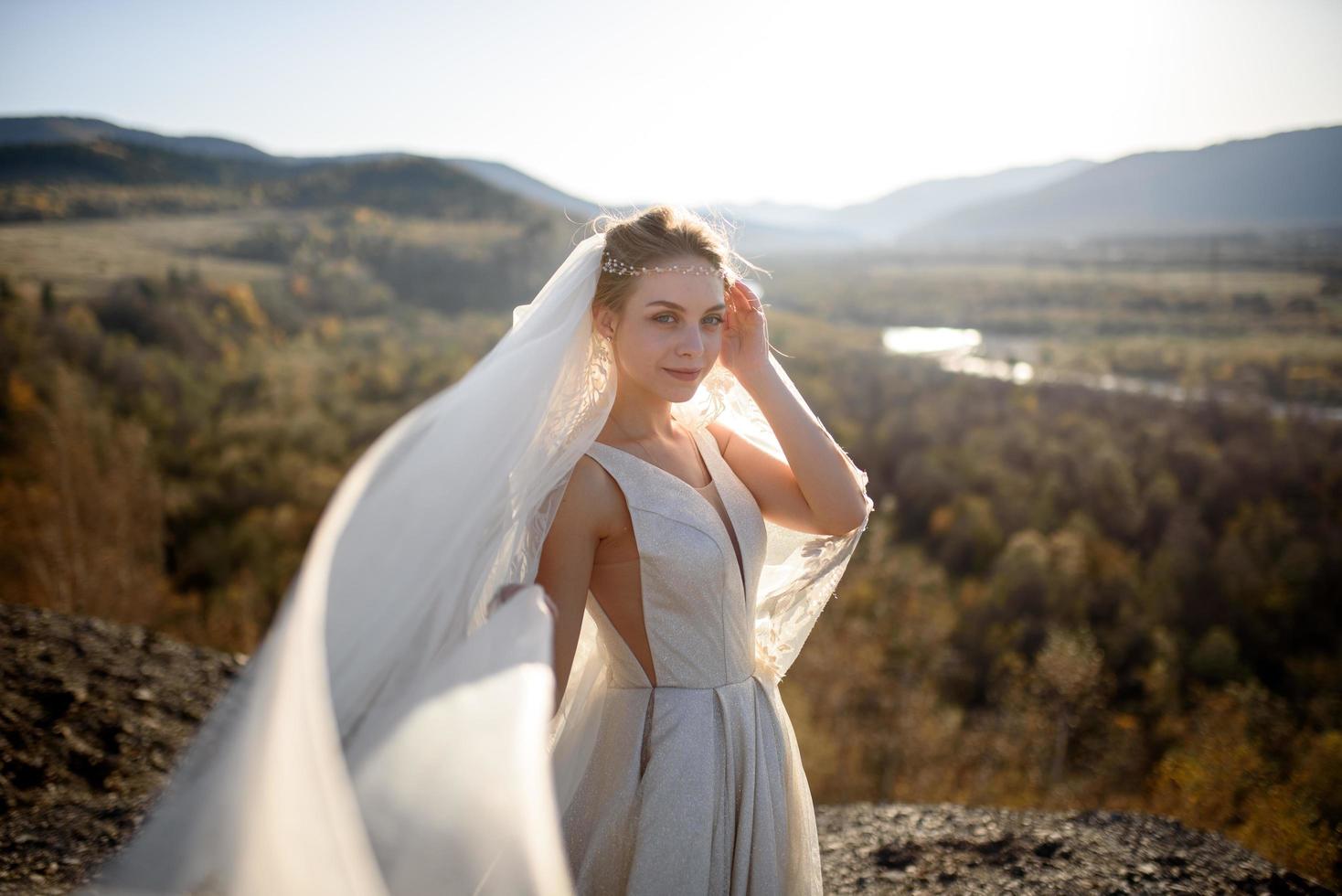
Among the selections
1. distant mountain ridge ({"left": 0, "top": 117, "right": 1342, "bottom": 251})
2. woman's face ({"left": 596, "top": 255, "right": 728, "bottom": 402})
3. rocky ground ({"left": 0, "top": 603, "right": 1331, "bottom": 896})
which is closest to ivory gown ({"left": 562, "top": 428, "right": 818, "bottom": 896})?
woman's face ({"left": 596, "top": 255, "right": 728, "bottom": 402})

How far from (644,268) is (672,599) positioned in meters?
0.84

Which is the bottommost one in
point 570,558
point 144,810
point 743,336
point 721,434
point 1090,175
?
point 144,810

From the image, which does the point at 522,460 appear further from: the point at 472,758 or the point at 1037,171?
the point at 1037,171

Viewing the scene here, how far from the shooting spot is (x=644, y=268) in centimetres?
203

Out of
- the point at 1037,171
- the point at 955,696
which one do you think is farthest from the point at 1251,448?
the point at 1037,171

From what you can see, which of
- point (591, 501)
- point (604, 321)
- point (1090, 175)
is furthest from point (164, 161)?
point (1090, 175)

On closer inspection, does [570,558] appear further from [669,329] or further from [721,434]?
[721,434]

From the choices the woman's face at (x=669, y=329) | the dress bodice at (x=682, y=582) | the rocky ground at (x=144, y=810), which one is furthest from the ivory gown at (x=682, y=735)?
the rocky ground at (x=144, y=810)

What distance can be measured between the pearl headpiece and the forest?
1.51 metres

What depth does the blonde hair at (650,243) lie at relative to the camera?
2.04 m

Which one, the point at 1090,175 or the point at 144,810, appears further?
the point at 1090,175

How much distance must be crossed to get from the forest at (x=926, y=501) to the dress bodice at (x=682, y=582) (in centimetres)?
103

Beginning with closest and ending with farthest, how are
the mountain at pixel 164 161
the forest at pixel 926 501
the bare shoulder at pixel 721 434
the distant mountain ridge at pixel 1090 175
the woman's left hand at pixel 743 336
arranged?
the woman's left hand at pixel 743 336, the bare shoulder at pixel 721 434, the forest at pixel 926 501, the distant mountain ridge at pixel 1090 175, the mountain at pixel 164 161

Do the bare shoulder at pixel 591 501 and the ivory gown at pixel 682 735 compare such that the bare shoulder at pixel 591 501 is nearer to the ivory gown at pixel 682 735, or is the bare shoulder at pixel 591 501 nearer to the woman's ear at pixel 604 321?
the ivory gown at pixel 682 735
